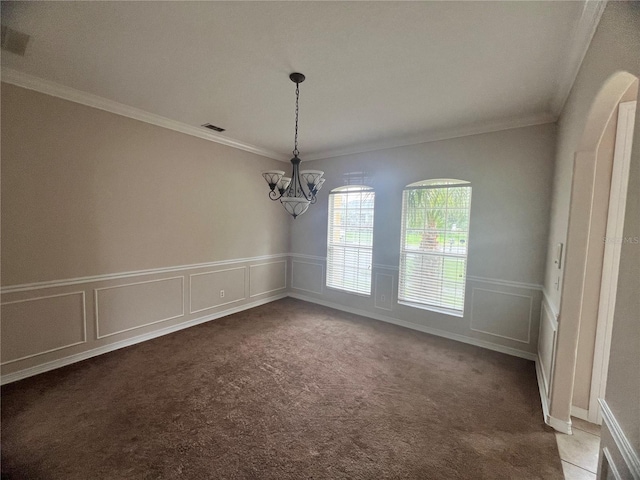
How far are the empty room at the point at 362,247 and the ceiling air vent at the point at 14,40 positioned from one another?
13mm

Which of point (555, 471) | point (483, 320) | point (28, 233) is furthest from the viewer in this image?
point (483, 320)

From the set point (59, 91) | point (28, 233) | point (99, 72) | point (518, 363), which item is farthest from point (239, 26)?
point (518, 363)

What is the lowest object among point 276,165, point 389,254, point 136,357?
point 136,357

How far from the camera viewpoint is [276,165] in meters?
5.05

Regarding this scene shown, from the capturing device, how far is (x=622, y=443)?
917 millimetres

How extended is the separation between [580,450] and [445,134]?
134 inches

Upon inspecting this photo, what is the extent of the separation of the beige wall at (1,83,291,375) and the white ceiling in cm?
47

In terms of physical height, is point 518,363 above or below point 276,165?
below

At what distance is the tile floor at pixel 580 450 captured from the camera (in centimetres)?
172

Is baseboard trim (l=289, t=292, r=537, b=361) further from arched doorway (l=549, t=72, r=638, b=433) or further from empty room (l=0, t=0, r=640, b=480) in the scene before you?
arched doorway (l=549, t=72, r=638, b=433)

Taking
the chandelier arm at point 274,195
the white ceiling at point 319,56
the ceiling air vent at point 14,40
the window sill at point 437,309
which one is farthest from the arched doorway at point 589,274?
the ceiling air vent at point 14,40

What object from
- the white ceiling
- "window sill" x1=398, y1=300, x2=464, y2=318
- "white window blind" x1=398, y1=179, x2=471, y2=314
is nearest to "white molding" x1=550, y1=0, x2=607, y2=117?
the white ceiling

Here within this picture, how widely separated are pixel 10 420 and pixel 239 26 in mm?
3364

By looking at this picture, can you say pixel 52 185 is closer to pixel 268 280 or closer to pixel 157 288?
pixel 157 288
